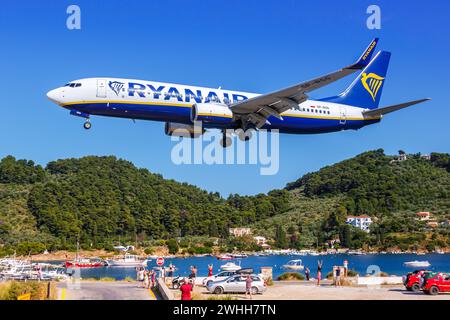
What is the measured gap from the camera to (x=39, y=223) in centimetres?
18300

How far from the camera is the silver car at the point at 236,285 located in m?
39.3

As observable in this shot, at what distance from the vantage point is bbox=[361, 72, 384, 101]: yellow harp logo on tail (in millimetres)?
62397

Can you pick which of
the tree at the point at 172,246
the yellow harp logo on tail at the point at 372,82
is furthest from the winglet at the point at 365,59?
the tree at the point at 172,246

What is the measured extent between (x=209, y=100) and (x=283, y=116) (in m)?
6.49

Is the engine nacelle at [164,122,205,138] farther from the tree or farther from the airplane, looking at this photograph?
the tree

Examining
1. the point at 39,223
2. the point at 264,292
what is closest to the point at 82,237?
the point at 39,223

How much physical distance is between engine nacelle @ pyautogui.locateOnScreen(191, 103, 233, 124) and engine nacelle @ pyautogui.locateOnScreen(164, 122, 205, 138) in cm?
393

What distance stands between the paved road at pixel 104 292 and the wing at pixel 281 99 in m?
15.0

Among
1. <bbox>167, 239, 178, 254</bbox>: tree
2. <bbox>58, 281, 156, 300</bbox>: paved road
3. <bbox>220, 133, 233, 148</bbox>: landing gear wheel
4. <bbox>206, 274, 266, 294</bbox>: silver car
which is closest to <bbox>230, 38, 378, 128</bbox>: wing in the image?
<bbox>220, 133, 233, 148</bbox>: landing gear wheel

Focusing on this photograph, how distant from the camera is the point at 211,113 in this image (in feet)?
158

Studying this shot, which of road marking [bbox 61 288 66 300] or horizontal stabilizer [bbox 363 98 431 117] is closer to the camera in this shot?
road marking [bbox 61 288 66 300]

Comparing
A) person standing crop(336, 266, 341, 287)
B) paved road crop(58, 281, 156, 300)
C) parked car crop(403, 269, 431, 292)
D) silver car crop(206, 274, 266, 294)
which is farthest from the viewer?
person standing crop(336, 266, 341, 287)
